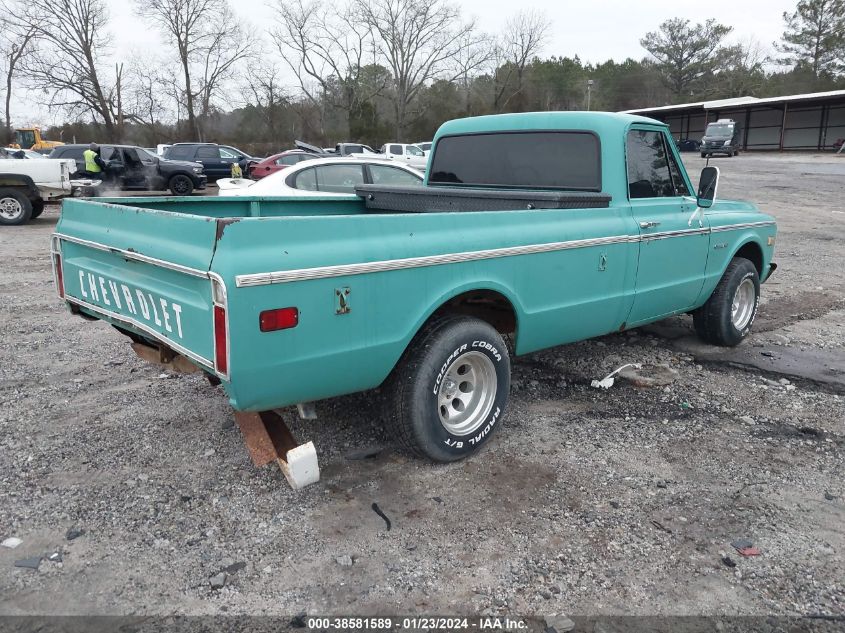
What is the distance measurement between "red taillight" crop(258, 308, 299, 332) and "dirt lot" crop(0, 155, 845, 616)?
995 mm

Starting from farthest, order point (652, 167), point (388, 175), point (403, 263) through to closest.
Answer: point (388, 175) → point (652, 167) → point (403, 263)

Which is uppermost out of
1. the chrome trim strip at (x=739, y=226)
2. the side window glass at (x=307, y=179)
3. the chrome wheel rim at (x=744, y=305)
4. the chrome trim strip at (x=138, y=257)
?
the side window glass at (x=307, y=179)

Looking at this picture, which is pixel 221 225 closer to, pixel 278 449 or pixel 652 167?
pixel 278 449

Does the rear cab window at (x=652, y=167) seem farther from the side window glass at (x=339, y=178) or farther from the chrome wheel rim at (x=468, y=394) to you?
the side window glass at (x=339, y=178)

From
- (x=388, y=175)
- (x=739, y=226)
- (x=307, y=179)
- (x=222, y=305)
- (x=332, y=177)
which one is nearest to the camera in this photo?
(x=222, y=305)

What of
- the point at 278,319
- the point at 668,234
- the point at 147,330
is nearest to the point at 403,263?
the point at 278,319

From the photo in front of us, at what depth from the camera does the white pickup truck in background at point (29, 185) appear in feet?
44.4

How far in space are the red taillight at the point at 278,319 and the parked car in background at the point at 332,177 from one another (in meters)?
6.40

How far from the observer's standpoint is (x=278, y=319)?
267cm

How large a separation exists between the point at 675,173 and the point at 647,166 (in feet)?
1.40

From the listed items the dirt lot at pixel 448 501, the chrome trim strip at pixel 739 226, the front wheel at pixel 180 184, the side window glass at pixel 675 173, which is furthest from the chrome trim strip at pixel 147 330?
the front wheel at pixel 180 184

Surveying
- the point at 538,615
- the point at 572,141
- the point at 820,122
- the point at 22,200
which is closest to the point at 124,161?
the point at 22,200

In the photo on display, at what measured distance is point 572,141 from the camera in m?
4.52

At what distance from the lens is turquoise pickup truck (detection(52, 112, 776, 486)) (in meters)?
2.70
